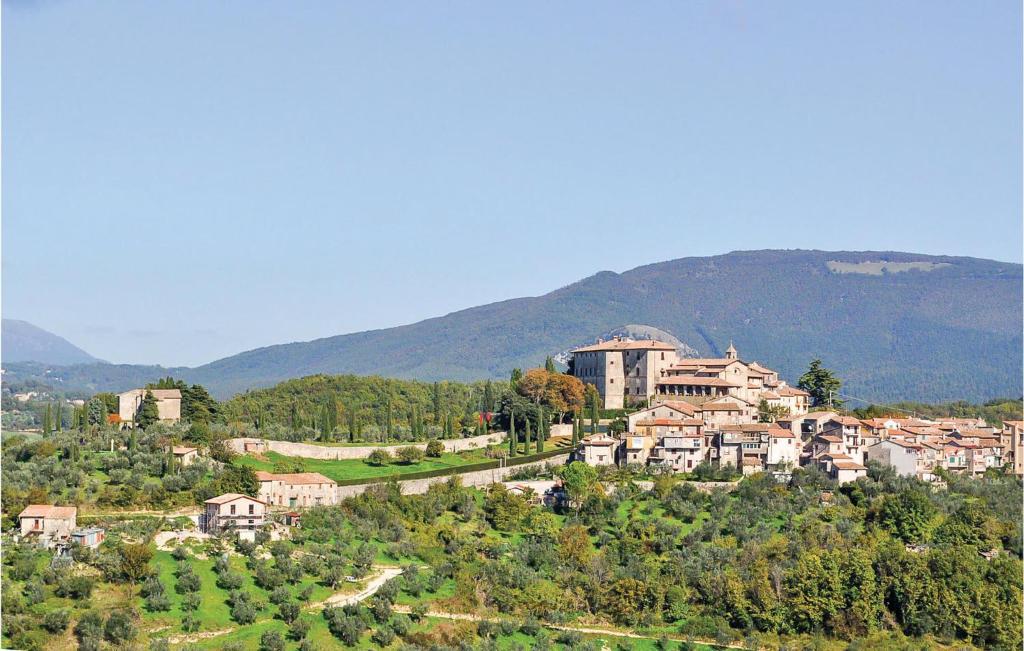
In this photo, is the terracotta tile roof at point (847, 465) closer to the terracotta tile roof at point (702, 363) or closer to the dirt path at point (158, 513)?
the terracotta tile roof at point (702, 363)

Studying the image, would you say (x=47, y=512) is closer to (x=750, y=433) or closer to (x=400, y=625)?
(x=400, y=625)

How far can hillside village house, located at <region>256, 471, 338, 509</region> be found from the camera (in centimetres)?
5172

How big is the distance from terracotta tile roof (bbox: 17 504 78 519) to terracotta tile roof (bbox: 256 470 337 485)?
6.92 meters

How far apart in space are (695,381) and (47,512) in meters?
30.1

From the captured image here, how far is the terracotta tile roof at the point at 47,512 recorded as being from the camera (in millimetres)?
46562

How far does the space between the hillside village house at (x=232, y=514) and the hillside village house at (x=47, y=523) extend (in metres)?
4.24

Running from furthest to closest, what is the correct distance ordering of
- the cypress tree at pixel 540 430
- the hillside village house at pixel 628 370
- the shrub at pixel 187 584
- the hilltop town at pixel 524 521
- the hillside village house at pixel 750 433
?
the hillside village house at pixel 628 370
the cypress tree at pixel 540 430
the hillside village house at pixel 750 433
the hilltop town at pixel 524 521
the shrub at pixel 187 584

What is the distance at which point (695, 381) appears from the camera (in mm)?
66688

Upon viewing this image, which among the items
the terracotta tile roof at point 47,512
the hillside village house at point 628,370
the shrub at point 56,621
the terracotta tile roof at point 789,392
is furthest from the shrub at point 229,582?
the terracotta tile roof at point 789,392

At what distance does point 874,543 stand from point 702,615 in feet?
25.4

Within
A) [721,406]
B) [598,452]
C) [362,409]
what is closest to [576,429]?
[598,452]

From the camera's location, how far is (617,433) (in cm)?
6128

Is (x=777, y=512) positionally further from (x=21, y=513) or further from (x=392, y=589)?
(x=21, y=513)

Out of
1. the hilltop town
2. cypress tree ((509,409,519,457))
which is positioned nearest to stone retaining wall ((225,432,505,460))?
the hilltop town
